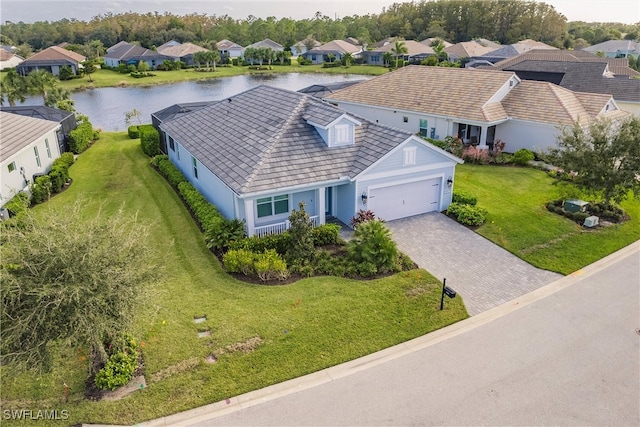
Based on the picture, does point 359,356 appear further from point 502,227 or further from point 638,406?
point 502,227

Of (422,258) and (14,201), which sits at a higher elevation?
(14,201)

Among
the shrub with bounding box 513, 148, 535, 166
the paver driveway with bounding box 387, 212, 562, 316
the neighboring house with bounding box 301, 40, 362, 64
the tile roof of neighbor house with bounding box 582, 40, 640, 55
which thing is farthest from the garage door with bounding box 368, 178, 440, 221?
the tile roof of neighbor house with bounding box 582, 40, 640, 55

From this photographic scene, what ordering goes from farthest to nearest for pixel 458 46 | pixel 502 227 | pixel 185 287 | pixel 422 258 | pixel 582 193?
pixel 458 46, pixel 582 193, pixel 502 227, pixel 422 258, pixel 185 287

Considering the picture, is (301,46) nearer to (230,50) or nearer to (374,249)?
(230,50)

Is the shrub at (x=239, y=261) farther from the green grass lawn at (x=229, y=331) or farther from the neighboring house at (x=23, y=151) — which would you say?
the neighboring house at (x=23, y=151)

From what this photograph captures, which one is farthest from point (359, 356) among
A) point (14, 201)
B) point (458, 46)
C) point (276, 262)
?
point (458, 46)

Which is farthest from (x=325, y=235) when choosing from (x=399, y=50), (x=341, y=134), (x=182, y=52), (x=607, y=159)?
(x=182, y=52)

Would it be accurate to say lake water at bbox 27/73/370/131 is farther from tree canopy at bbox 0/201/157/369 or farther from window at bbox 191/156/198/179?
tree canopy at bbox 0/201/157/369
